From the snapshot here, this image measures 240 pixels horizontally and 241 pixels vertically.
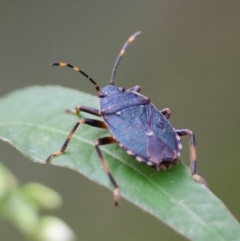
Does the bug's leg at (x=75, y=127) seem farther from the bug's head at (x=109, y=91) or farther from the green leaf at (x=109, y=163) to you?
the bug's head at (x=109, y=91)

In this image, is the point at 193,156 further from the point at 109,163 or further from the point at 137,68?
the point at 137,68

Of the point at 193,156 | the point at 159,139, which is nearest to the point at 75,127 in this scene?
the point at 159,139

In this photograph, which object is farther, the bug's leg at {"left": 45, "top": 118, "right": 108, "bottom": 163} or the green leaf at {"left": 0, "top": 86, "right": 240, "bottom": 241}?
the bug's leg at {"left": 45, "top": 118, "right": 108, "bottom": 163}

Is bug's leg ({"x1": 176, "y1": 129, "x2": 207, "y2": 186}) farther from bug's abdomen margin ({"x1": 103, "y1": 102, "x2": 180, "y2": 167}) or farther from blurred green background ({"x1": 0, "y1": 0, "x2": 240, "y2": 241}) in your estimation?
blurred green background ({"x1": 0, "y1": 0, "x2": 240, "y2": 241})

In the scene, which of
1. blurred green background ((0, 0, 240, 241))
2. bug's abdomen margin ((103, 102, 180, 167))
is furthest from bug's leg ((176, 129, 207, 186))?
blurred green background ((0, 0, 240, 241))

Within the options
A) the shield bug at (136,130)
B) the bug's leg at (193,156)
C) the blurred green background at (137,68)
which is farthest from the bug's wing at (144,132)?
the blurred green background at (137,68)

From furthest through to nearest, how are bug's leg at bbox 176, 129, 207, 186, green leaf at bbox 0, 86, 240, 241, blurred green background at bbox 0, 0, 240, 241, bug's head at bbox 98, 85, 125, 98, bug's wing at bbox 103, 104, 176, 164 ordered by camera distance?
blurred green background at bbox 0, 0, 240, 241 < bug's head at bbox 98, 85, 125, 98 < bug's wing at bbox 103, 104, 176, 164 < bug's leg at bbox 176, 129, 207, 186 < green leaf at bbox 0, 86, 240, 241

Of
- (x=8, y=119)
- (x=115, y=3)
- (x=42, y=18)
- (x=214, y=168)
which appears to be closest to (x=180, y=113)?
(x=214, y=168)
